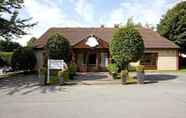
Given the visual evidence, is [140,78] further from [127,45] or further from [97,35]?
[97,35]

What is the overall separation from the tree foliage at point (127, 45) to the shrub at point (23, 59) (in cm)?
1346

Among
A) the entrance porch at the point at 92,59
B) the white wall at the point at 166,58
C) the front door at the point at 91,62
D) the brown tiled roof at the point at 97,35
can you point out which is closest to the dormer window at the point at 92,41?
the entrance porch at the point at 92,59

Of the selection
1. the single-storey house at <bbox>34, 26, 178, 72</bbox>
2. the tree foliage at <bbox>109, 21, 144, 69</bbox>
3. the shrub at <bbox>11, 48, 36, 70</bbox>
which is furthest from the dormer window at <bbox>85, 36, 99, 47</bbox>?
the tree foliage at <bbox>109, 21, 144, 69</bbox>

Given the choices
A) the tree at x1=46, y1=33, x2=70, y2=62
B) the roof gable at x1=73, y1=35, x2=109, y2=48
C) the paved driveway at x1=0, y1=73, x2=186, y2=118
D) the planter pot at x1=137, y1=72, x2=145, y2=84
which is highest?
the roof gable at x1=73, y1=35, x2=109, y2=48

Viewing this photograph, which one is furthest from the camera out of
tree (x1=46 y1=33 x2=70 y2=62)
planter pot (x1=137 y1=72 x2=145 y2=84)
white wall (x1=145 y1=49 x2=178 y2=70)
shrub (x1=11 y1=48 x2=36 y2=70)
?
white wall (x1=145 y1=49 x2=178 y2=70)

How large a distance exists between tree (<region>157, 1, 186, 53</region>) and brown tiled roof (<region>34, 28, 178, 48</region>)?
4378 mm

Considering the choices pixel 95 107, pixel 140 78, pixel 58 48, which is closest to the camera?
pixel 95 107

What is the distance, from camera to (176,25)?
165ft

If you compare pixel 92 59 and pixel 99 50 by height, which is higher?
pixel 99 50

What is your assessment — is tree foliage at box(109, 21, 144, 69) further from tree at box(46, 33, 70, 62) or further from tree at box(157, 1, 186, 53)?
tree at box(157, 1, 186, 53)

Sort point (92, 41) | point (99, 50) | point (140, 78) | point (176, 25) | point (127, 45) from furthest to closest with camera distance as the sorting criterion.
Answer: point (176, 25), point (99, 50), point (92, 41), point (127, 45), point (140, 78)

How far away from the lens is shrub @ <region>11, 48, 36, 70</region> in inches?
1490

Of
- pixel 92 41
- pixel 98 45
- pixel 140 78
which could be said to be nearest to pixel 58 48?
pixel 140 78

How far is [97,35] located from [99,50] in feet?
17.6
